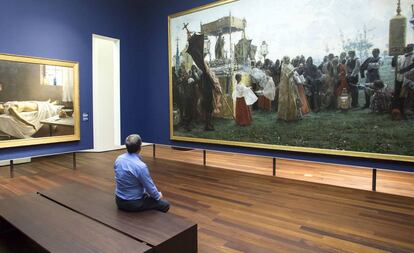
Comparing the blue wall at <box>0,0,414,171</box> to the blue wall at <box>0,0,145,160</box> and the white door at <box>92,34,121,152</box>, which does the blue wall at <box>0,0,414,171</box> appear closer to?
the blue wall at <box>0,0,145,160</box>

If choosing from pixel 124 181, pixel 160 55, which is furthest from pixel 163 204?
pixel 160 55

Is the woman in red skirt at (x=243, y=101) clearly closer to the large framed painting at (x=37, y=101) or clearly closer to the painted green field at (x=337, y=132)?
the painted green field at (x=337, y=132)

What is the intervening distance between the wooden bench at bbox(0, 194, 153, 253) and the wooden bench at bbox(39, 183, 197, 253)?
0.28 ft

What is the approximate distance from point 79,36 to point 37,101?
6.97 feet

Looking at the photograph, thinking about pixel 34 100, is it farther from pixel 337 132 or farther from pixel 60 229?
pixel 337 132

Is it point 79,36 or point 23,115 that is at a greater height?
point 79,36

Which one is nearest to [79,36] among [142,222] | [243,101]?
[243,101]

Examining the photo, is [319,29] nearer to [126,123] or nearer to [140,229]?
[140,229]

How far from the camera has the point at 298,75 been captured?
18.4 ft

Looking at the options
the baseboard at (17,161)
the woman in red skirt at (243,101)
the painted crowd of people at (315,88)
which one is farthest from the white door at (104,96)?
the woman in red skirt at (243,101)

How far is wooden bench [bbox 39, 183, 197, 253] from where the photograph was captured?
8.02 ft

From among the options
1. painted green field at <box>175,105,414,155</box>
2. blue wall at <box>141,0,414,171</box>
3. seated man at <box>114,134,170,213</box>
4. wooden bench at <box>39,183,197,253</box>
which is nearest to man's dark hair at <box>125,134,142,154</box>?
seated man at <box>114,134,170,213</box>

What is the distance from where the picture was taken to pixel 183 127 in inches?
303

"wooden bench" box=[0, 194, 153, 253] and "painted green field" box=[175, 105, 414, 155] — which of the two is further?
"painted green field" box=[175, 105, 414, 155]
